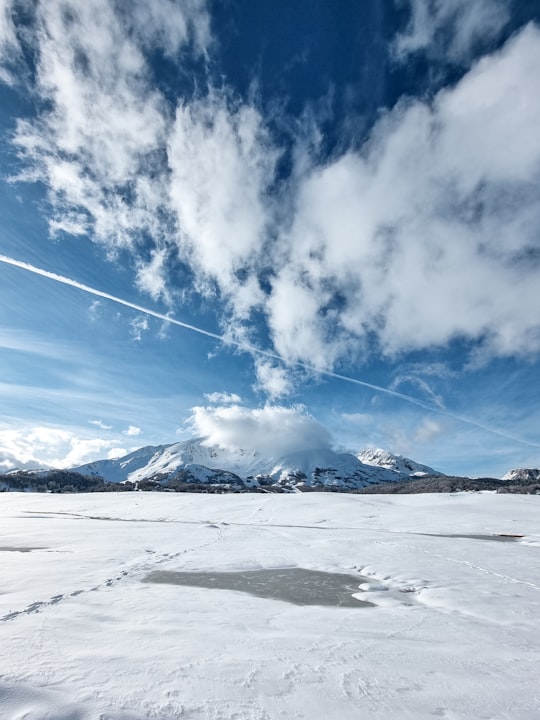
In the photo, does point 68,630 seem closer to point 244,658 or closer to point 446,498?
point 244,658

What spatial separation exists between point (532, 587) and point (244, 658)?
Answer: 10.0 meters

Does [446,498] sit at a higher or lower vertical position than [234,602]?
higher

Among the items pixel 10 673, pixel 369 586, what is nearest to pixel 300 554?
pixel 369 586

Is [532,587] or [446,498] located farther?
[446,498]

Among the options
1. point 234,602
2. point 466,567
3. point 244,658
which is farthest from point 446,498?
point 244,658

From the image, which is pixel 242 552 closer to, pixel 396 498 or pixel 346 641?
pixel 346 641

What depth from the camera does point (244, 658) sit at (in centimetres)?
563

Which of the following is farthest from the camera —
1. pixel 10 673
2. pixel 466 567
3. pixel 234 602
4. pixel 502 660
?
pixel 466 567

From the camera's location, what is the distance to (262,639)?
654 centimetres

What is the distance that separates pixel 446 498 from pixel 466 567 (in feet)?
119

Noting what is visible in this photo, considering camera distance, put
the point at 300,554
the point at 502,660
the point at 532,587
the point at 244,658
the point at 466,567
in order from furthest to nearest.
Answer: the point at 300,554, the point at 466,567, the point at 532,587, the point at 502,660, the point at 244,658

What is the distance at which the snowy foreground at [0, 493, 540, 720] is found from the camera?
4.42 metres

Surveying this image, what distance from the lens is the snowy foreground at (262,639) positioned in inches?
174

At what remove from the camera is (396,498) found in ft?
158
